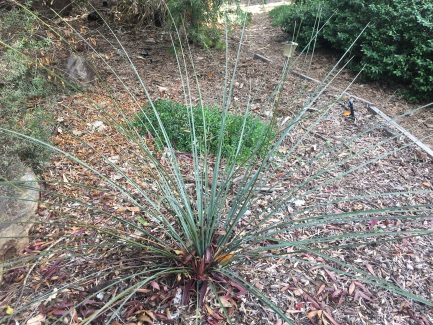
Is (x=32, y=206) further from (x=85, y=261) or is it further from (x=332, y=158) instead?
(x=332, y=158)

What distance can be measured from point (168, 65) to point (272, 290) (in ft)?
11.1

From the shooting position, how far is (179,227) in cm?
193

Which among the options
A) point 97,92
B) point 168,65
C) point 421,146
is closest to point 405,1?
point 421,146

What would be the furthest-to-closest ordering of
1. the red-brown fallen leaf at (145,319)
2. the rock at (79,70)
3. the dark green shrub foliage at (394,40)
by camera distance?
the dark green shrub foliage at (394,40)
the rock at (79,70)
the red-brown fallen leaf at (145,319)

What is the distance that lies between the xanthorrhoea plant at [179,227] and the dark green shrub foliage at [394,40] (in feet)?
4.92

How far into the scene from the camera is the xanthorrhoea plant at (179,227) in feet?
4.63

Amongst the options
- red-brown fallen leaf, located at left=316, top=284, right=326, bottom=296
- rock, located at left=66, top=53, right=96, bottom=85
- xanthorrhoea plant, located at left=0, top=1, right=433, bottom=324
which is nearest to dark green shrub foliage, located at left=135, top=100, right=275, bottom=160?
xanthorrhoea plant, located at left=0, top=1, right=433, bottom=324

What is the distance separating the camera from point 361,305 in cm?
175

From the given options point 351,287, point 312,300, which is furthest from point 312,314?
point 351,287

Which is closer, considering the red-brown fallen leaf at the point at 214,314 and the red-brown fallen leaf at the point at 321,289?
the red-brown fallen leaf at the point at 214,314

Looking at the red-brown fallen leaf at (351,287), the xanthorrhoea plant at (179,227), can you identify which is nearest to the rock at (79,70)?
the xanthorrhoea plant at (179,227)

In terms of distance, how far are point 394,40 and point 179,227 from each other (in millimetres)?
3684

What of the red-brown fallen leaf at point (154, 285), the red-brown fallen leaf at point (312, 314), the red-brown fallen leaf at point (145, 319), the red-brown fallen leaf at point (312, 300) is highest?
the red-brown fallen leaf at point (154, 285)

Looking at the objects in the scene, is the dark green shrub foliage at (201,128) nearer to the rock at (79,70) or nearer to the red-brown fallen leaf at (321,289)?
the rock at (79,70)
